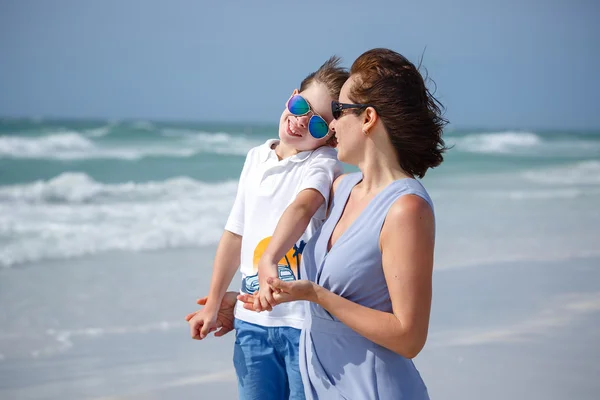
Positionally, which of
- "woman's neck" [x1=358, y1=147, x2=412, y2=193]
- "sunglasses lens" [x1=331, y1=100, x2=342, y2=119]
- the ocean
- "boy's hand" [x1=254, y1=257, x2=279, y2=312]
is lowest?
the ocean

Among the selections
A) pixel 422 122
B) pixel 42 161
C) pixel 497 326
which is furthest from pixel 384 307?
pixel 42 161

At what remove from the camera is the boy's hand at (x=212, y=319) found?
2.28m

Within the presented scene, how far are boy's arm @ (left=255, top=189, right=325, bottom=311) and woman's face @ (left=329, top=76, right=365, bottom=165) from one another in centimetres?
19

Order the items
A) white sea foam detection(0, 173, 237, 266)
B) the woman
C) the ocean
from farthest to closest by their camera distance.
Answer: white sea foam detection(0, 173, 237, 266), the ocean, the woman

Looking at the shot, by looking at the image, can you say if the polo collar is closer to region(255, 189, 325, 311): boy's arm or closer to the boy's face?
the boy's face

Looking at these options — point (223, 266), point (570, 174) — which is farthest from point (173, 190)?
point (223, 266)

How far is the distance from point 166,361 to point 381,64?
10.4 feet

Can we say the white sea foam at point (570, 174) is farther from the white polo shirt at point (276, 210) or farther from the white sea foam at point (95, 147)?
the white polo shirt at point (276, 210)

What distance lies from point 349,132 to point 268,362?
2.44ft

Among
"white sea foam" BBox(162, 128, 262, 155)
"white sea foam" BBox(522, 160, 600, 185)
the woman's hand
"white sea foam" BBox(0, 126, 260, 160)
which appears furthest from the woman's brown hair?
"white sea foam" BBox(162, 128, 262, 155)

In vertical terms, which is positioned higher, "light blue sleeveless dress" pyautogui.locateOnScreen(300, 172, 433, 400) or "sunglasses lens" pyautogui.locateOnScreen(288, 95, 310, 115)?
"sunglasses lens" pyautogui.locateOnScreen(288, 95, 310, 115)

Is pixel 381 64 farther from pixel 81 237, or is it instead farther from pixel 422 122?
pixel 81 237

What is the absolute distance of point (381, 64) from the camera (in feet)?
5.74

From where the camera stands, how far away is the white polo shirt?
6.89 ft
